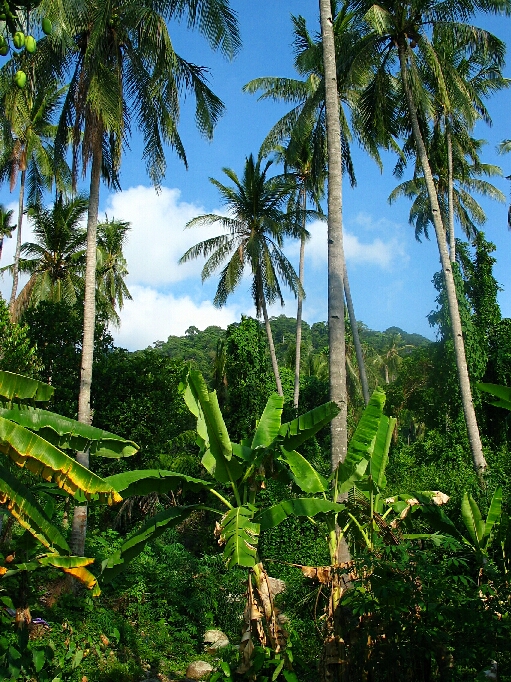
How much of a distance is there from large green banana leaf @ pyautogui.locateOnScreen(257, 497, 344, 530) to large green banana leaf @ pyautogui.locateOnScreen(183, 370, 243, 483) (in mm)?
653

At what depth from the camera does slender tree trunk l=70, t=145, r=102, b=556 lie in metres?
12.1

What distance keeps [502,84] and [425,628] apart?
897 inches

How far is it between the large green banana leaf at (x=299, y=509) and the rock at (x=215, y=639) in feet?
15.8

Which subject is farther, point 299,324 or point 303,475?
point 299,324

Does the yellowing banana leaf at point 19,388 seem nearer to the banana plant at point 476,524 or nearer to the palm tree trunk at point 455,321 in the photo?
the banana plant at point 476,524

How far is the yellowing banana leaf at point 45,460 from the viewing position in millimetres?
5469

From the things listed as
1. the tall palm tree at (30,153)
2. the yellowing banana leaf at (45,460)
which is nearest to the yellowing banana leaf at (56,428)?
the yellowing banana leaf at (45,460)

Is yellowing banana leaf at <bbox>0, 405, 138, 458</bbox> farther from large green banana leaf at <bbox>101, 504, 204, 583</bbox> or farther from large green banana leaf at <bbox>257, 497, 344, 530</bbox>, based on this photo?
large green banana leaf at <bbox>257, 497, 344, 530</bbox>

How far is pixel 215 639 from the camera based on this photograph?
1163cm

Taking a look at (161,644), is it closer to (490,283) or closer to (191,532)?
(191,532)

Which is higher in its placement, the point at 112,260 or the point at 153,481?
the point at 112,260

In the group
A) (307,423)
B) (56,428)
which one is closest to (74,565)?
(56,428)

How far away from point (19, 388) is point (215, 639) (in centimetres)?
772

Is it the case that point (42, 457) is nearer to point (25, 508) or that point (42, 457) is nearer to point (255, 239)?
point (25, 508)
